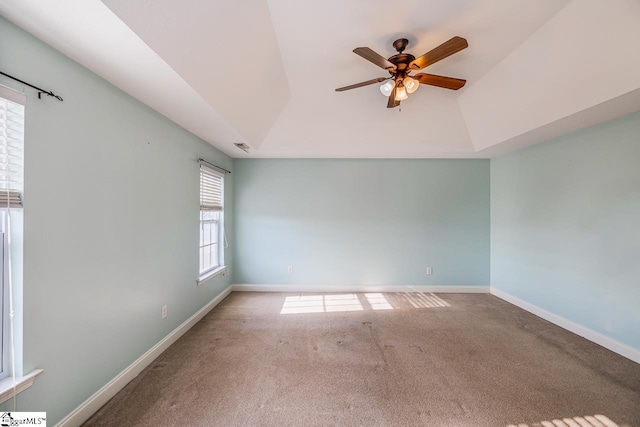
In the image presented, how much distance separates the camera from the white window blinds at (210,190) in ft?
10.2

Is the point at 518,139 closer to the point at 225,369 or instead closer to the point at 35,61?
the point at 225,369

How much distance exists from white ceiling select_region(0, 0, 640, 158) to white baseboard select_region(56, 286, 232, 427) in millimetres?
2181

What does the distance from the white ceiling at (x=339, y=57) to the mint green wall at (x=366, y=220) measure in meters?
1.04

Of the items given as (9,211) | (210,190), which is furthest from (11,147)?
(210,190)

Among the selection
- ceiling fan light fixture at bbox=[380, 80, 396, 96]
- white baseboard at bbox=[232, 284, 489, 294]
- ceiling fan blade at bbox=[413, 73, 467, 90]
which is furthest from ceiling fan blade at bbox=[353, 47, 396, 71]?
white baseboard at bbox=[232, 284, 489, 294]

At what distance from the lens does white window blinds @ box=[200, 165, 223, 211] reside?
312 cm

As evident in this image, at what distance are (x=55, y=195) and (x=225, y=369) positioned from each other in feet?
5.82

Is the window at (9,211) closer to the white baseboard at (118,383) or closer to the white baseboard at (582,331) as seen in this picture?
the white baseboard at (118,383)

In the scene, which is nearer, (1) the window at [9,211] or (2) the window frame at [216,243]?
(1) the window at [9,211]

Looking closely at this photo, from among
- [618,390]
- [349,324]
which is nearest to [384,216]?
[349,324]

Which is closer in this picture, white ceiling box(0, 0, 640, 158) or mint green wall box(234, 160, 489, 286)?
white ceiling box(0, 0, 640, 158)

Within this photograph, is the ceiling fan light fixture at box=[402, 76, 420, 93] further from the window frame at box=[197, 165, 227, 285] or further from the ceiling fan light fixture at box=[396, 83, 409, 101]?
the window frame at box=[197, 165, 227, 285]

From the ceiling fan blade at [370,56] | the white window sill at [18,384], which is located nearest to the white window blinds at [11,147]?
the white window sill at [18,384]

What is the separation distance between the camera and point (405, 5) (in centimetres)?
173
